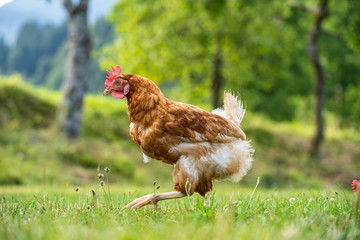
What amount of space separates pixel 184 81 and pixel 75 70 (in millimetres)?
6480

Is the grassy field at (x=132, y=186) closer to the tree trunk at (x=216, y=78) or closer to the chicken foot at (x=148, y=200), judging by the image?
the chicken foot at (x=148, y=200)

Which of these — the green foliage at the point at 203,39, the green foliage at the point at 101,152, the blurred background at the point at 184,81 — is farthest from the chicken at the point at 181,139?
the green foliage at the point at 203,39

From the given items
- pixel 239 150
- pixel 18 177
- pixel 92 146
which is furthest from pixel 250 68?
pixel 239 150

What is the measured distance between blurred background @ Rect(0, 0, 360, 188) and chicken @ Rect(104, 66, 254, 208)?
3587mm

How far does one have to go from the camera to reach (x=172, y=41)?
13297 millimetres

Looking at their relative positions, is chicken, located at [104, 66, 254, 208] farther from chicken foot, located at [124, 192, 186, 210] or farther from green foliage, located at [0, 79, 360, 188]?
green foliage, located at [0, 79, 360, 188]

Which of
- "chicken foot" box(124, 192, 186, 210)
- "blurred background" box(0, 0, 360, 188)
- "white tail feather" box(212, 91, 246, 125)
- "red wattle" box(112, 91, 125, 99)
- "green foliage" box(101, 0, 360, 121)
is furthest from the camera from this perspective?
"green foliage" box(101, 0, 360, 121)

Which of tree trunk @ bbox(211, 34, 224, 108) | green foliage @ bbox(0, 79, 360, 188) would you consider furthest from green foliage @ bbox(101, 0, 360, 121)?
green foliage @ bbox(0, 79, 360, 188)

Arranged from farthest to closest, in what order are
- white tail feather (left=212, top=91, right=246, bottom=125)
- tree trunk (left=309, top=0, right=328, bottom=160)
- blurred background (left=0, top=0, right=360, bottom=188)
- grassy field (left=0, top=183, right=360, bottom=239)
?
tree trunk (left=309, top=0, right=328, bottom=160)
blurred background (left=0, top=0, right=360, bottom=188)
white tail feather (left=212, top=91, right=246, bottom=125)
grassy field (left=0, top=183, right=360, bottom=239)

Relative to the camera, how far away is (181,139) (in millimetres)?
3352

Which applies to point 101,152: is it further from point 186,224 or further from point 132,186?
point 186,224

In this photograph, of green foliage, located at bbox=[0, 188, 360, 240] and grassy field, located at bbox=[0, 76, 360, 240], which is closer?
green foliage, located at bbox=[0, 188, 360, 240]

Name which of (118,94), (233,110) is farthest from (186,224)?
(233,110)

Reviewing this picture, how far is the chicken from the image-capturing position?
3299 mm
